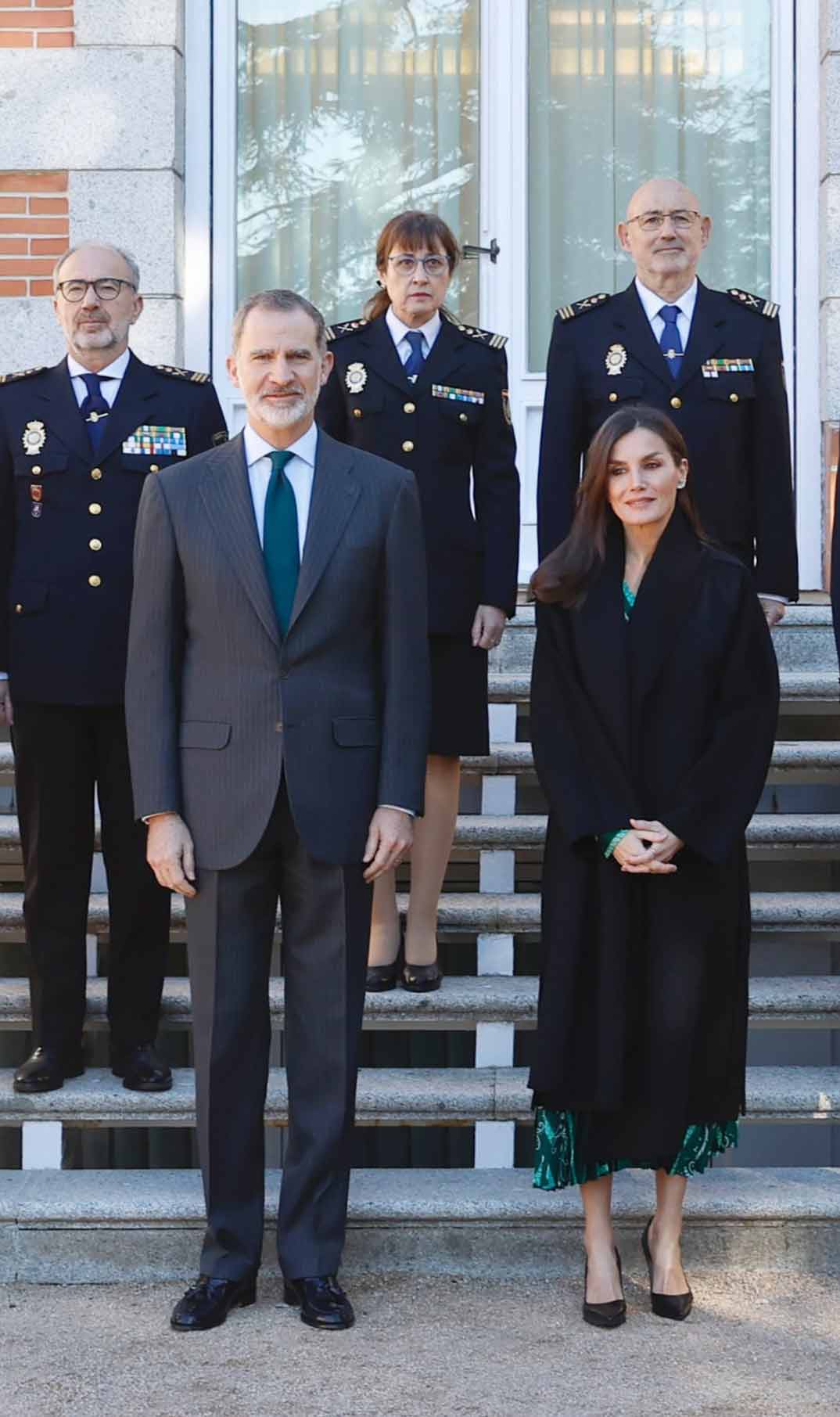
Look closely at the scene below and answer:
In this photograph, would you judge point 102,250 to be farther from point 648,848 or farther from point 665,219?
point 648,848

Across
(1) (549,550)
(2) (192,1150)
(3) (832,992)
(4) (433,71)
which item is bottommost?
(2) (192,1150)

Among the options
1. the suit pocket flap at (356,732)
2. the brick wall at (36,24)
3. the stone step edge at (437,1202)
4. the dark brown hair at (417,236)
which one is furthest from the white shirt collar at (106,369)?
the brick wall at (36,24)

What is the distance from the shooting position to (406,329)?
14.1 ft

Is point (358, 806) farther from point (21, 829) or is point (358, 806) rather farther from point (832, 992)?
point (832, 992)

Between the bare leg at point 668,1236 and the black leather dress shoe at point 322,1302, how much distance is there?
58cm

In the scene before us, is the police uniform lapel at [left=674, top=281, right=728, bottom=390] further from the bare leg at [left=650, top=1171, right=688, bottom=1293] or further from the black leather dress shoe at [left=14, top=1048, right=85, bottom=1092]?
the black leather dress shoe at [left=14, top=1048, right=85, bottom=1092]

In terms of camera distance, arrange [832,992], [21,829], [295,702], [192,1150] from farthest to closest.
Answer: [192,1150] < [832,992] < [21,829] < [295,702]

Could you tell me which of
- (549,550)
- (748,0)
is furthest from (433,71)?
(549,550)

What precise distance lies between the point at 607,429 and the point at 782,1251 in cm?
166

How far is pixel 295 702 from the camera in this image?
3.27 meters

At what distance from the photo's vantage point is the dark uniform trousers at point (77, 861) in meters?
3.91

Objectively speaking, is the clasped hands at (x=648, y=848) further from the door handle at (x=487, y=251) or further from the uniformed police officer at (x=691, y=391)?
the door handle at (x=487, y=251)

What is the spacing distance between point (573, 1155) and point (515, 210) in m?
3.96

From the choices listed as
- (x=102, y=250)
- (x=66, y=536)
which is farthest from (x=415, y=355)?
(x=66, y=536)
